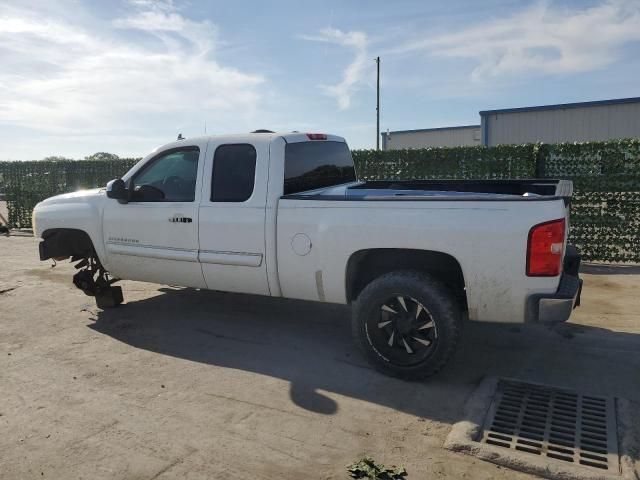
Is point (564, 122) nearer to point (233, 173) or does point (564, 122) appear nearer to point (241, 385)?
point (233, 173)

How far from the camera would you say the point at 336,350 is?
193 inches

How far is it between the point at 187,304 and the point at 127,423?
297cm

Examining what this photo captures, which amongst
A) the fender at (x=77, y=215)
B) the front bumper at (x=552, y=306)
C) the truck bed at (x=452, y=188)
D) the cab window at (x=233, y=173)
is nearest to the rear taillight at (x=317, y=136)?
the truck bed at (x=452, y=188)

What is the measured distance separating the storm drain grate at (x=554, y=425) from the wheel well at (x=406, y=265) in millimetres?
868

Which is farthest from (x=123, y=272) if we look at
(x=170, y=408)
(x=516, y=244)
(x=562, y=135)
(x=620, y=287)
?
(x=562, y=135)

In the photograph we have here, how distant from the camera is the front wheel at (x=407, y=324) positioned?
3963mm

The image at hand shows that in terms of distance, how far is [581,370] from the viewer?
4.37m

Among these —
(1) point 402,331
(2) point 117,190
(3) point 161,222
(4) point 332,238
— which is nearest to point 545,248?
(1) point 402,331

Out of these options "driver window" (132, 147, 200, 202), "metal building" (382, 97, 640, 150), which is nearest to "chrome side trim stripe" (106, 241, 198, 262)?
"driver window" (132, 147, 200, 202)

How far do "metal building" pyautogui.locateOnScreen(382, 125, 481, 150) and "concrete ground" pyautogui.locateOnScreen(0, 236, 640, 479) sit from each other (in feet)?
107

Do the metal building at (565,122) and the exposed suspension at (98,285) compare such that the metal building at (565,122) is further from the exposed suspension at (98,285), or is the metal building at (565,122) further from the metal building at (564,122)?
the exposed suspension at (98,285)

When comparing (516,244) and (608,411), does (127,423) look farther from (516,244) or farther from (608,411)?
(608,411)

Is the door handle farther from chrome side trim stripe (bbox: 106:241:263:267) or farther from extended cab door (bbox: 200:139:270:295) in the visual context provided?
chrome side trim stripe (bbox: 106:241:263:267)

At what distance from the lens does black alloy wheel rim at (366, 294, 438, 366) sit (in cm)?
407
